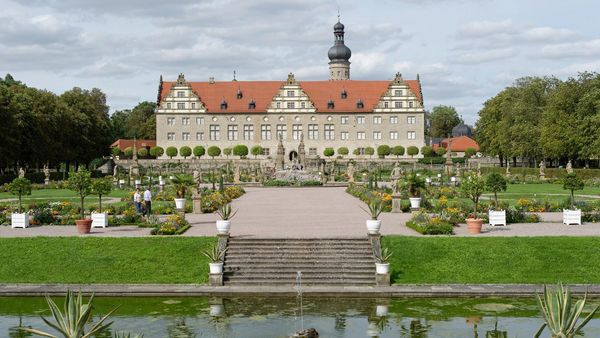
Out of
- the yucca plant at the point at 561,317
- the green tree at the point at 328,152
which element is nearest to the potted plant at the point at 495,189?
the yucca plant at the point at 561,317

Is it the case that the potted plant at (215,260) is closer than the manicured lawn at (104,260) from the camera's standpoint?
Yes

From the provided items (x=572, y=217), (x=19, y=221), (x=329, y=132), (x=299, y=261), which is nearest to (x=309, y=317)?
(x=299, y=261)

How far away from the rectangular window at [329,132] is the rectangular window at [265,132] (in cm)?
691

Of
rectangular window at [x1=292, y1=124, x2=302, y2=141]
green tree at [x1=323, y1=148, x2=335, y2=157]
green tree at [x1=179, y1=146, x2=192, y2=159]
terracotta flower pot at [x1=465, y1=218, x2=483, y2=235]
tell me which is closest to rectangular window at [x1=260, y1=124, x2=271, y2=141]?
rectangular window at [x1=292, y1=124, x2=302, y2=141]

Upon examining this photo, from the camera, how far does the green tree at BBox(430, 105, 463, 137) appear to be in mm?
133375

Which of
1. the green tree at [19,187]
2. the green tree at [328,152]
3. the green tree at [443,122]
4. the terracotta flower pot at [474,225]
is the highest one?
the green tree at [443,122]

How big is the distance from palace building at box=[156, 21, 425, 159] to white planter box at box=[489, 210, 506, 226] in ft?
199

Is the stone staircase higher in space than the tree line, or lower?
lower

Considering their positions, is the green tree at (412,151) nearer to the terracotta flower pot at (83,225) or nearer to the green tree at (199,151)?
the green tree at (199,151)

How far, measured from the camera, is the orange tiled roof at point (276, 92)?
85.8 meters

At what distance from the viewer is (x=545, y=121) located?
201 ft

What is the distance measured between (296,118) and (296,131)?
1574 mm

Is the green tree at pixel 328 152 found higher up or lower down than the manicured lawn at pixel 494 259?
higher up

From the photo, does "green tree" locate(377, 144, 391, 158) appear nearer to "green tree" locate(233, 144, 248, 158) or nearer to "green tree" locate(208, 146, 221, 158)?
"green tree" locate(233, 144, 248, 158)
